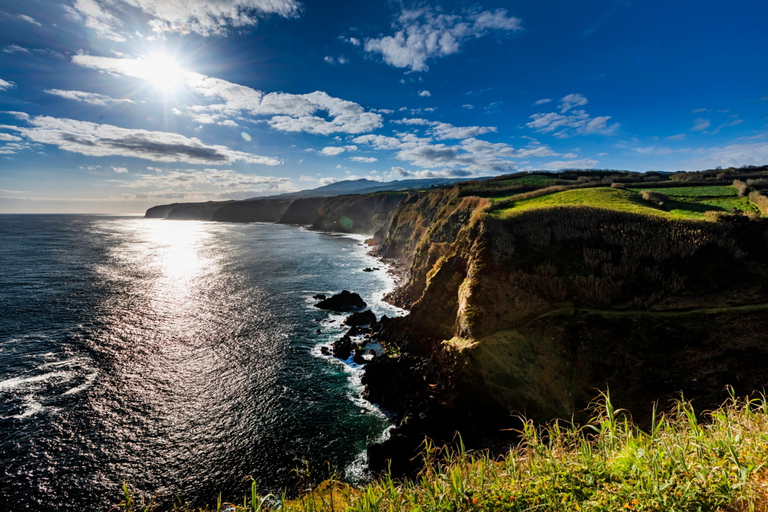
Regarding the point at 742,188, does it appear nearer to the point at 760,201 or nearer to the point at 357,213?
the point at 760,201

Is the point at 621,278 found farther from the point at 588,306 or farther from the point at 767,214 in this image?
the point at 767,214

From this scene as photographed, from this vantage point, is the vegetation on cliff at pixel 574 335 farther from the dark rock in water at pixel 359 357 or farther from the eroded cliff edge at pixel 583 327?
the dark rock in water at pixel 359 357

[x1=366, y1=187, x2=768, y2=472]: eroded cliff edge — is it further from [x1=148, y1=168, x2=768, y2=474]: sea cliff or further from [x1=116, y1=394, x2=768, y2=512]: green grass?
[x1=116, y1=394, x2=768, y2=512]: green grass

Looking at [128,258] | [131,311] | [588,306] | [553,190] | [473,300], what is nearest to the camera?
[588,306]

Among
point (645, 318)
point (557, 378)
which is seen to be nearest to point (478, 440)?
point (557, 378)

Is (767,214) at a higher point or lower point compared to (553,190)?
lower

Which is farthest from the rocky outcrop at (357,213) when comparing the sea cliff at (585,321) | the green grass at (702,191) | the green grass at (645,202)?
the sea cliff at (585,321)

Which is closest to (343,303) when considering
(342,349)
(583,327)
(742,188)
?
(342,349)
